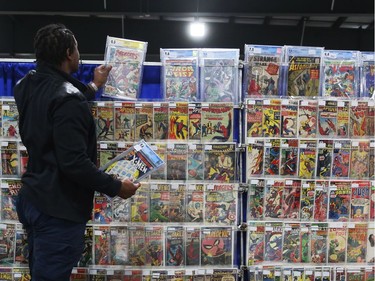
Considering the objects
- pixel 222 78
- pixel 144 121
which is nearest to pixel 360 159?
pixel 222 78

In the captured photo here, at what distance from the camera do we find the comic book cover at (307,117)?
2557mm

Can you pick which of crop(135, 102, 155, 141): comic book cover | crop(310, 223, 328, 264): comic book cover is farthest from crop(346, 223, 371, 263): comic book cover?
crop(135, 102, 155, 141): comic book cover

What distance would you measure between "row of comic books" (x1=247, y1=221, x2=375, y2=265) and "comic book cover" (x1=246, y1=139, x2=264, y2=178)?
34cm

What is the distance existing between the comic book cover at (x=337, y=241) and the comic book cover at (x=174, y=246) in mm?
983

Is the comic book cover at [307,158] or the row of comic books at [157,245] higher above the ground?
the comic book cover at [307,158]

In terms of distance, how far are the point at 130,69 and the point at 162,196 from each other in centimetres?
87

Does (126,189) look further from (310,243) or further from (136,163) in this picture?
(310,243)

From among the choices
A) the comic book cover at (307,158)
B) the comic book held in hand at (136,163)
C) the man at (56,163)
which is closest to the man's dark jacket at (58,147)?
the man at (56,163)

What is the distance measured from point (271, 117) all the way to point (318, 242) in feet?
2.94

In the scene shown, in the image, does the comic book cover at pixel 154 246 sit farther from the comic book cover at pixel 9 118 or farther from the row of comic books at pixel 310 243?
the comic book cover at pixel 9 118

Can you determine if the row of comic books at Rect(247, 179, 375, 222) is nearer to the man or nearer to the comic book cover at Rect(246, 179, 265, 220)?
the comic book cover at Rect(246, 179, 265, 220)

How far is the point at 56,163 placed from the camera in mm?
1759

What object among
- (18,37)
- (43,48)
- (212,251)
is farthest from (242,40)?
(43,48)

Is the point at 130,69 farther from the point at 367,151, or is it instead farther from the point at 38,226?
the point at 367,151
